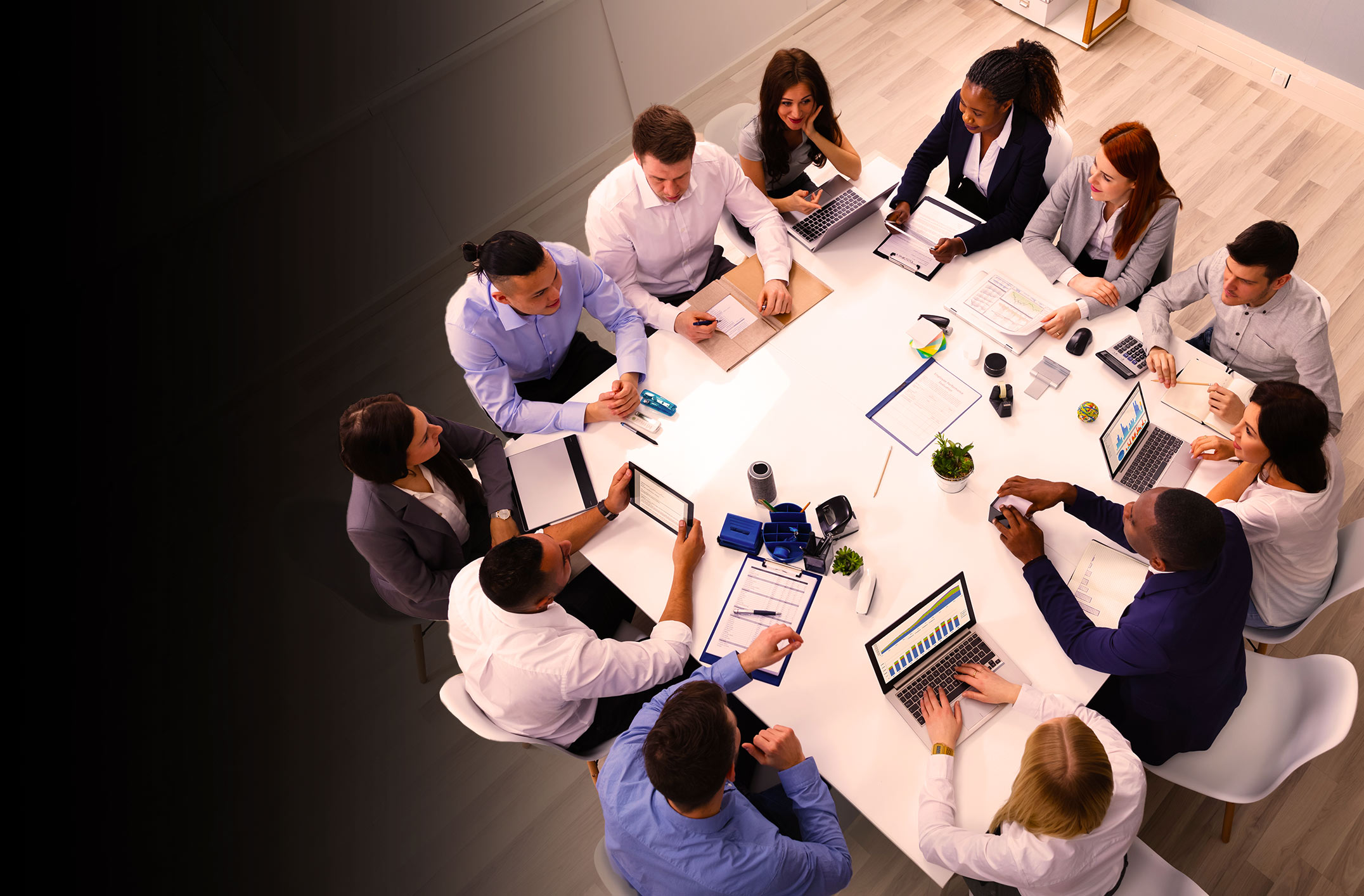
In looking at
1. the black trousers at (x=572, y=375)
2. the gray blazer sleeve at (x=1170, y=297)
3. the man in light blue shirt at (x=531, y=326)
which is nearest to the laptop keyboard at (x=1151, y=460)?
the gray blazer sleeve at (x=1170, y=297)

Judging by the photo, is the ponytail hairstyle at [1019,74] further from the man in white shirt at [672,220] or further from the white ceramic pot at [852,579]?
the white ceramic pot at [852,579]

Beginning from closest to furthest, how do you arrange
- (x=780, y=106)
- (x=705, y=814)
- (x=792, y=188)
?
(x=705, y=814) < (x=780, y=106) < (x=792, y=188)

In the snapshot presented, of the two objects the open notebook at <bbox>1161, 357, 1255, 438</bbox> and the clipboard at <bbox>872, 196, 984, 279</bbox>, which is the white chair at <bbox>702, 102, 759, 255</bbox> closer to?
the clipboard at <bbox>872, 196, 984, 279</bbox>

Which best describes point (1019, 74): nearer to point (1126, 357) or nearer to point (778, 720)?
point (1126, 357)

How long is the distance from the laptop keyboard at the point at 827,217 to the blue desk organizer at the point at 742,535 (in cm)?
132

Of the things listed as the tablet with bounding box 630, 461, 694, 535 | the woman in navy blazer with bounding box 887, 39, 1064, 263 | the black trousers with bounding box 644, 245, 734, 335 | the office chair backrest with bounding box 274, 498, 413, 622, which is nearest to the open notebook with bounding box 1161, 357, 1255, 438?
the woman in navy blazer with bounding box 887, 39, 1064, 263

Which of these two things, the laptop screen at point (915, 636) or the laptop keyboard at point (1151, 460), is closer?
the laptop screen at point (915, 636)

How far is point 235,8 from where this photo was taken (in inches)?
134

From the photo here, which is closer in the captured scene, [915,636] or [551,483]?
[915,636]

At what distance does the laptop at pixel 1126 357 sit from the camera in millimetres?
2822

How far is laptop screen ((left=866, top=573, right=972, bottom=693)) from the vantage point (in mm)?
2373

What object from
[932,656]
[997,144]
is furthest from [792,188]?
[932,656]

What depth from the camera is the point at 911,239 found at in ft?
10.9

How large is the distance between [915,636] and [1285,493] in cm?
118
